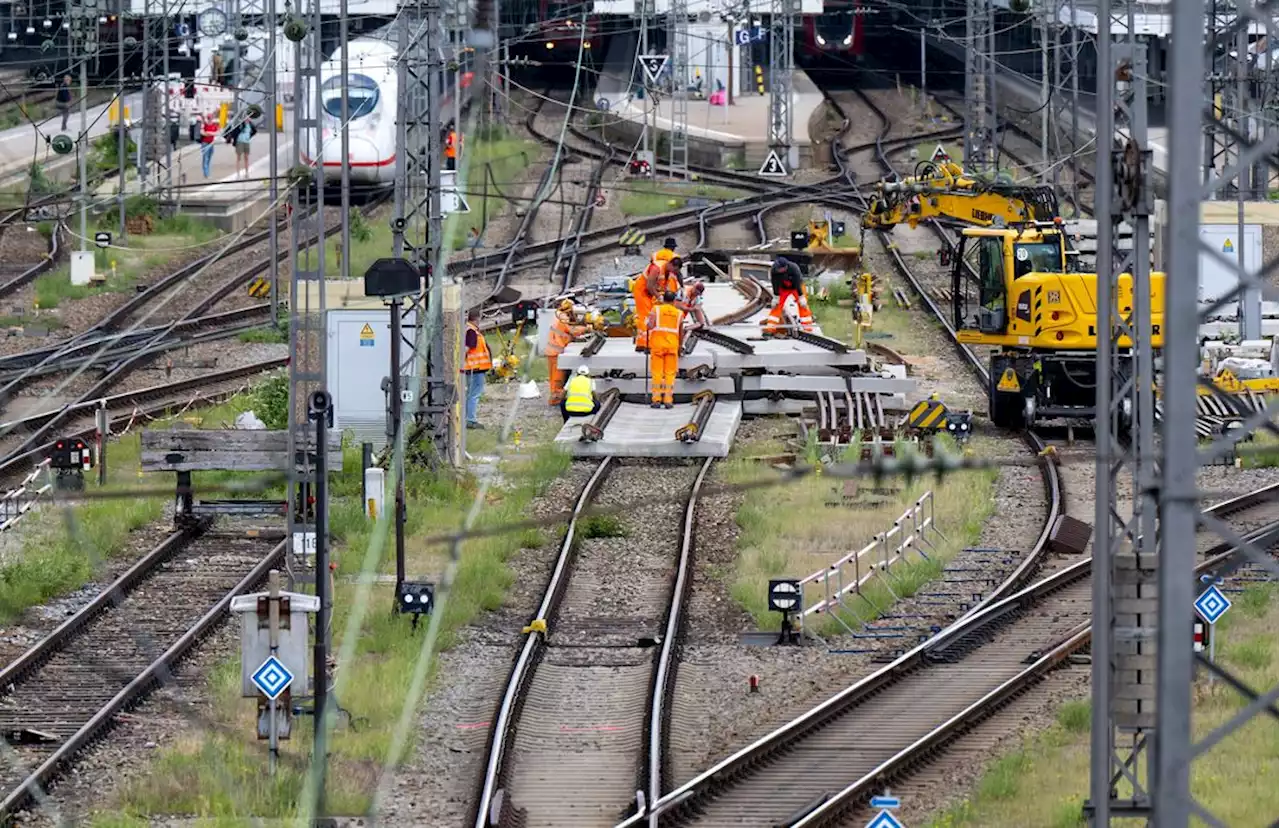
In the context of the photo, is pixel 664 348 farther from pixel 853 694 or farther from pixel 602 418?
pixel 853 694

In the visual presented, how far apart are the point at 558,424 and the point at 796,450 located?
319 cm

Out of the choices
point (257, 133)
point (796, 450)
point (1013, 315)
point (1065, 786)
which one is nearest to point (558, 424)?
point (796, 450)

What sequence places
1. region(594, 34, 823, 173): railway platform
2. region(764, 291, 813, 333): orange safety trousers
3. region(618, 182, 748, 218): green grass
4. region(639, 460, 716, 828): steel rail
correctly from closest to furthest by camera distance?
region(639, 460, 716, 828): steel rail < region(764, 291, 813, 333): orange safety trousers < region(618, 182, 748, 218): green grass < region(594, 34, 823, 173): railway platform

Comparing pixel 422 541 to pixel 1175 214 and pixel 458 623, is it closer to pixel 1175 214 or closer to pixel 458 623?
pixel 458 623

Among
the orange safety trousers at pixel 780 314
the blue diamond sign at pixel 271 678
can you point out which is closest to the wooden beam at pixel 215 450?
the blue diamond sign at pixel 271 678

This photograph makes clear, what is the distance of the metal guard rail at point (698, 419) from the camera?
78.0ft

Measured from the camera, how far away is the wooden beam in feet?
64.0

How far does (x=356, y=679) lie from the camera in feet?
49.9

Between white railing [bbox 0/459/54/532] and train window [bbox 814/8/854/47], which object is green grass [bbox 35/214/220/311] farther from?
train window [bbox 814/8/854/47]

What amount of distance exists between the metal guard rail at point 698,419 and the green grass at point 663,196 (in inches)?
694

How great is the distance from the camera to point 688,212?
4325 centimetres

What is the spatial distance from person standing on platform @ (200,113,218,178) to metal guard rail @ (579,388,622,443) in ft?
66.7

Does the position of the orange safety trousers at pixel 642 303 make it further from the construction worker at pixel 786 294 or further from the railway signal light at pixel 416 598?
the railway signal light at pixel 416 598

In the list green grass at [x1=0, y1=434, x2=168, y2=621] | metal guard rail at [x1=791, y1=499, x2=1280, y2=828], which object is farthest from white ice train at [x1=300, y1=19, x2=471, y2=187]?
metal guard rail at [x1=791, y1=499, x2=1280, y2=828]
